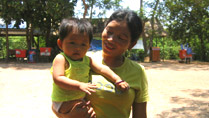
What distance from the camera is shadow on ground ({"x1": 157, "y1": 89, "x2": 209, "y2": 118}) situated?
4.27 metres

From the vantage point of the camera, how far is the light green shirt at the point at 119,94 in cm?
145

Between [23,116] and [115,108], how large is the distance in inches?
127

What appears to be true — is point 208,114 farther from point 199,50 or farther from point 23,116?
point 199,50

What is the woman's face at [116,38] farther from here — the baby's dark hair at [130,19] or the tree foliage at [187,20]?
the tree foliage at [187,20]

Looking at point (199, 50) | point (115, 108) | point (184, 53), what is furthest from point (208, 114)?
point (199, 50)

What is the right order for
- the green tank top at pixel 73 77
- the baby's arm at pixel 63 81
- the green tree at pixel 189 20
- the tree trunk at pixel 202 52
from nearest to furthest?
the baby's arm at pixel 63 81 → the green tank top at pixel 73 77 → the green tree at pixel 189 20 → the tree trunk at pixel 202 52

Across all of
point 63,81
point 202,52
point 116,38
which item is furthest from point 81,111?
point 202,52

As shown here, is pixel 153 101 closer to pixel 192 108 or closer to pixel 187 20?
pixel 192 108

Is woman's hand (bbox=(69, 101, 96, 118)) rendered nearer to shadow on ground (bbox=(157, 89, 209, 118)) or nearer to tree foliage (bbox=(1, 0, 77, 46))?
shadow on ground (bbox=(157, 89, 209, 118))

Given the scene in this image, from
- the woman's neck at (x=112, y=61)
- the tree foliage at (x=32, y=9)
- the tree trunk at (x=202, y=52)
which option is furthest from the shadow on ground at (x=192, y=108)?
the tree trunk at (x=202, y=52)

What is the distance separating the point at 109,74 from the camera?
146 centimetres

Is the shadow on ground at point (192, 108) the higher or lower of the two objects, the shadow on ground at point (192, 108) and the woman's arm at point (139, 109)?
the lower

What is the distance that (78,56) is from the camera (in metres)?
1.55

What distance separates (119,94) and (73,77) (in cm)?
35
